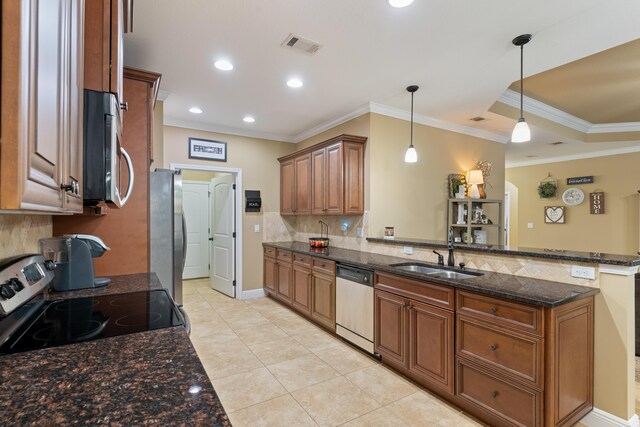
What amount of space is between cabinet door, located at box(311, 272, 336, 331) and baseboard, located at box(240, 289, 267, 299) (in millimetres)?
1621

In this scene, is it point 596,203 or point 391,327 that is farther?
point 596,203

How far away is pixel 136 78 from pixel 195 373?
2293 mm

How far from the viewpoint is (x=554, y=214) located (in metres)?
6.88

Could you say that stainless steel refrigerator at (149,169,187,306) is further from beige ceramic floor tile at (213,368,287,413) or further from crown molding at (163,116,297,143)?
crown molding at (163,116,297,143)

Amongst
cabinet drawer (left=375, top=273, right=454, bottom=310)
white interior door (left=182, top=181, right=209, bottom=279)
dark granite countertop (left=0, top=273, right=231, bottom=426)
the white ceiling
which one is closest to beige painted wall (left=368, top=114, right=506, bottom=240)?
the white ceiling

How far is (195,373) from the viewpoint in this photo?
877 mm

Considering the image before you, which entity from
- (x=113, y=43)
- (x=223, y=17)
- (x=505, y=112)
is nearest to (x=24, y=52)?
(x=113, y=43)

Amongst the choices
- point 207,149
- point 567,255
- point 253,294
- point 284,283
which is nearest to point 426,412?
point 567,255

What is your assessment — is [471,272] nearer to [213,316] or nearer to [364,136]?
[364,136]

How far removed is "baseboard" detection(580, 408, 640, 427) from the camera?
2.00 metres

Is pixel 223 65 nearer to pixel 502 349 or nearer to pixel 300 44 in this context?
pixel 300 44

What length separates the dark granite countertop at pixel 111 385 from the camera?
673 mm

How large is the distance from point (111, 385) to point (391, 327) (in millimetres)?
2384

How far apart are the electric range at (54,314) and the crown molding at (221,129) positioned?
346 cm
